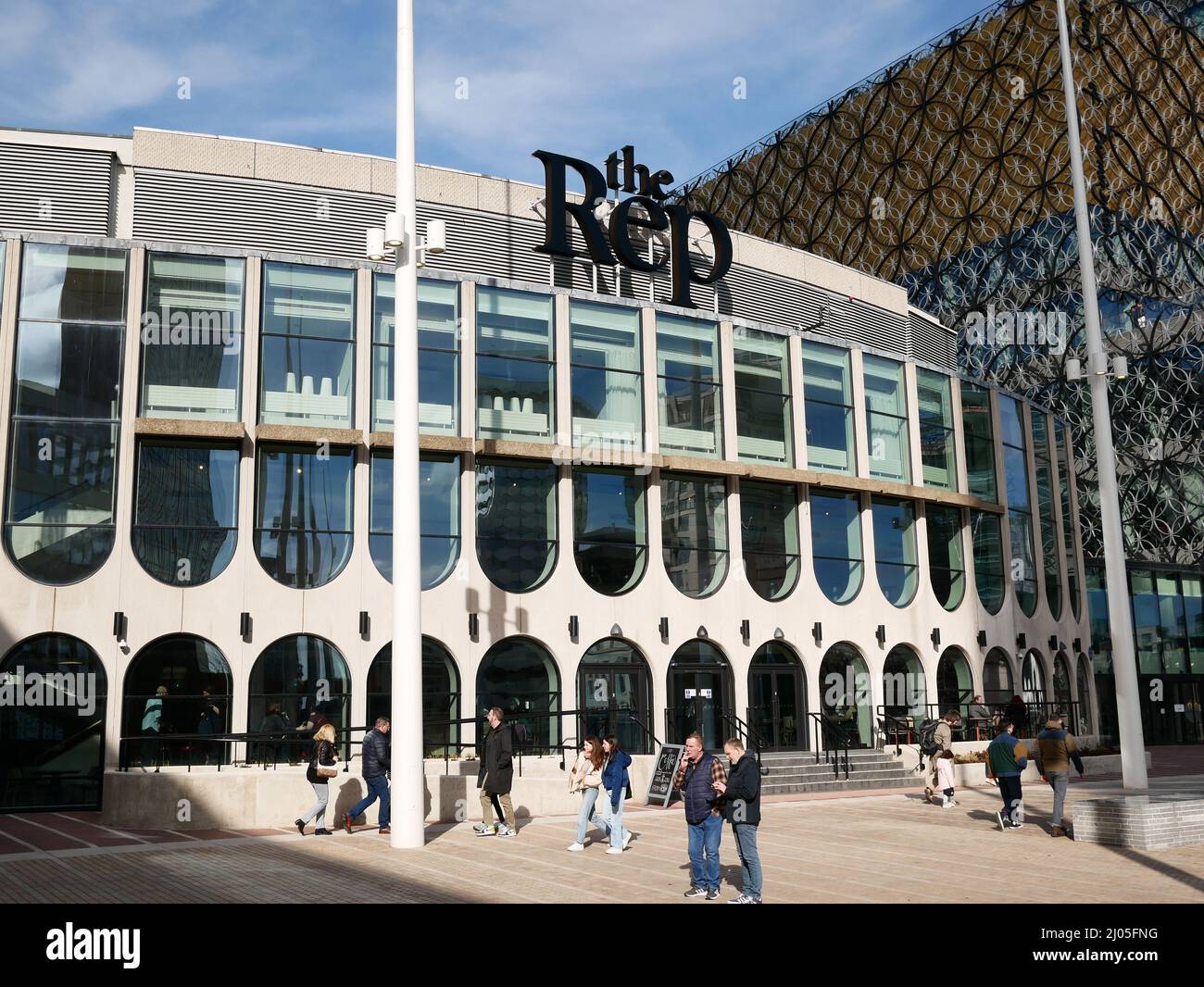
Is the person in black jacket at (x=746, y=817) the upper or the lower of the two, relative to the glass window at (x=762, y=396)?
lower

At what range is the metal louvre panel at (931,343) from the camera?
41.3 metres

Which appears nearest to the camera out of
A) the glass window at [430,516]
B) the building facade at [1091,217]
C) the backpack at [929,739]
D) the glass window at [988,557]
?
the backpack at [929,739]

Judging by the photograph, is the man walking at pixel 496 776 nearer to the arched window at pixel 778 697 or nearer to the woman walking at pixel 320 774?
the woman walking at pixel 320 774

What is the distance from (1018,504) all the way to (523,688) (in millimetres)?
18826

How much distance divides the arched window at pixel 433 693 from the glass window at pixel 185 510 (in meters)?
3.89

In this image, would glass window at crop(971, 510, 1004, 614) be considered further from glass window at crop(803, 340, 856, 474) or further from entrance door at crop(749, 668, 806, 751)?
entrance door at crop(749, 668, 806, 751)

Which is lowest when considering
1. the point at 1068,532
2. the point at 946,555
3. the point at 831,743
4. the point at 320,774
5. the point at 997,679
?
the point at 831,743

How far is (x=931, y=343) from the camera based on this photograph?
139 feet

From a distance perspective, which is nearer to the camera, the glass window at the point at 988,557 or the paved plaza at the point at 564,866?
the paved plaza at the point at 564,866

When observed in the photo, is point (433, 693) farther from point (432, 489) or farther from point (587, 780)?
point (587, 780)

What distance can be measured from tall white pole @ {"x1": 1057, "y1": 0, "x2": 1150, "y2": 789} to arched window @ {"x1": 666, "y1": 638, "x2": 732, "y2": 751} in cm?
974

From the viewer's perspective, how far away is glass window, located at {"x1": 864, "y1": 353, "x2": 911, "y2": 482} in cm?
3378

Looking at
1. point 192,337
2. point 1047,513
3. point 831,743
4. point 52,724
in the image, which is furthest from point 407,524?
point 1047,513

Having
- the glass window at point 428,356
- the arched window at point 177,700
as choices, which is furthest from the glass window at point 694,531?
the arched window at point 177,700
